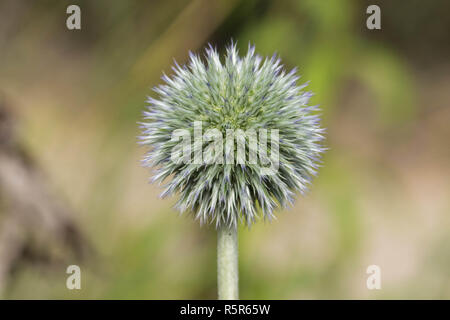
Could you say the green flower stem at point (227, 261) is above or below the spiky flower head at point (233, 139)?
below

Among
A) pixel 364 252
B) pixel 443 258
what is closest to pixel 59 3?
pixel 364 252

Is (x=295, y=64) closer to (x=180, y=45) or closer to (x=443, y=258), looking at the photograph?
(x=180, y=45)

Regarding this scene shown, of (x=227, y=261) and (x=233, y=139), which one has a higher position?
(x=233, y=139)

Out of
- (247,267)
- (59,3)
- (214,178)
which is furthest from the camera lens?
→ (59,3)

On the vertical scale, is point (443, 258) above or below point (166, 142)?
below

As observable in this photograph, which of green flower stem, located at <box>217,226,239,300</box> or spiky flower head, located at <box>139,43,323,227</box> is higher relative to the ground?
spiky flower head, located at <box>139,43,323,227</box>
